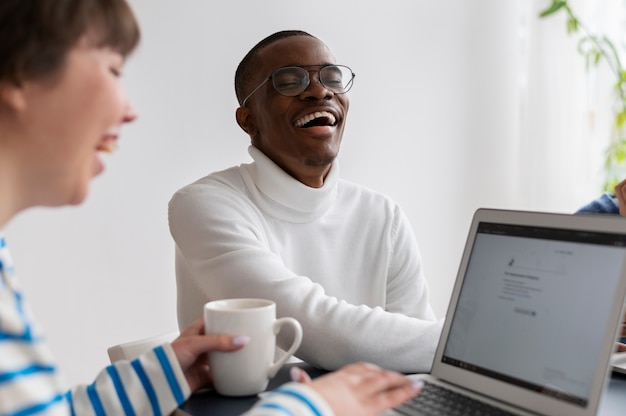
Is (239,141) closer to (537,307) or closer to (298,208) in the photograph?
(298,208)

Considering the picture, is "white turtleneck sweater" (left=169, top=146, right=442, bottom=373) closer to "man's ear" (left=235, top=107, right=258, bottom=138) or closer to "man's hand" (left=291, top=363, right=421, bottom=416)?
"man's ear" (left=235, top=107, right=258, bottom=138)

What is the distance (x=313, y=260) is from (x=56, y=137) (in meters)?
0.90

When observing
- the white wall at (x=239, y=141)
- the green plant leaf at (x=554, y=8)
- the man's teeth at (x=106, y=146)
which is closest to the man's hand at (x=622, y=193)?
the man's teeth at (x=106, y=146)

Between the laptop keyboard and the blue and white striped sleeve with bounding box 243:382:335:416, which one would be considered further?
the laptop keyboard

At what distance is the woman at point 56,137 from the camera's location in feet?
2.20

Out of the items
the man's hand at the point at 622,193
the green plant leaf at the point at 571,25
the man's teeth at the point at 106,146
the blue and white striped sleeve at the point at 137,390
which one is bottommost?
the blue and white striped sleeve at the point at 137,390

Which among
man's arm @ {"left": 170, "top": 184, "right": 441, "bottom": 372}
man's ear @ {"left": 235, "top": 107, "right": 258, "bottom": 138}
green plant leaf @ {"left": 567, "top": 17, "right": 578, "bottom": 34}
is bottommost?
man's arm @ {"left": 170, "top": 184, "right": 441, "bottom": 372}

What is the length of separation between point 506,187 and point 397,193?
0.75 m

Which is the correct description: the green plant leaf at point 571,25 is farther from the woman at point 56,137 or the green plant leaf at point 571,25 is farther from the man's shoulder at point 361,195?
the woman at point 56,137

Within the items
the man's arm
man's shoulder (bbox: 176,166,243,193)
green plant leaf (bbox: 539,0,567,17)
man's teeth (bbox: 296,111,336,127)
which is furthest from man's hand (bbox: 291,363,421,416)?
green plant leaf (bbox: 539,0,567,17)

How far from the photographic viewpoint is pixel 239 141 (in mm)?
2600

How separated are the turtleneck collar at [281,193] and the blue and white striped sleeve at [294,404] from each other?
2.54 feet

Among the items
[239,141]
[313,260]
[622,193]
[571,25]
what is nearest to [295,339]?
[313,260]

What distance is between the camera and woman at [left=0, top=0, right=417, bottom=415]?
669 millimetres
